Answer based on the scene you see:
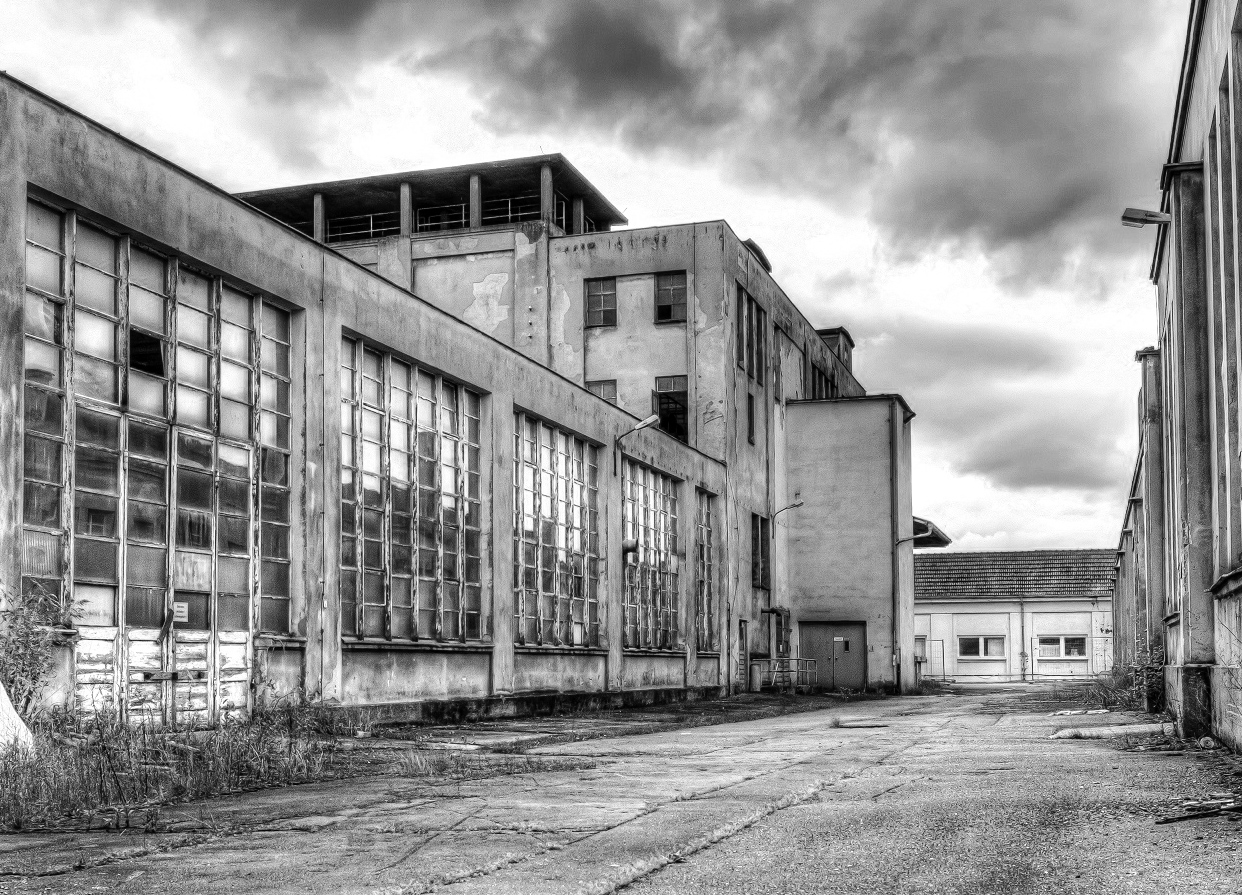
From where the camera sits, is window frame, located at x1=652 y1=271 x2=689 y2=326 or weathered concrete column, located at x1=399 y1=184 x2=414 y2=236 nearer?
window frame, located at x1=652 y1=271 x2=689 y2=326

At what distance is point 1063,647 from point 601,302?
Result: 33.9 metres

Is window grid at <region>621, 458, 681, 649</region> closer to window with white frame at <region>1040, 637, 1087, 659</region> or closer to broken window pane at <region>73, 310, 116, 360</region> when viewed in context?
broken window pane at <region>73, 310, 116, 360</region>

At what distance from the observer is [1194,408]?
48.1ft

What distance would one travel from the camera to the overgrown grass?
25.8 feet

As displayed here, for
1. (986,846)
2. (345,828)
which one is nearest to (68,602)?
(345,828)

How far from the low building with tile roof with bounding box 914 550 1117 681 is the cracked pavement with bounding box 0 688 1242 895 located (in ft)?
172

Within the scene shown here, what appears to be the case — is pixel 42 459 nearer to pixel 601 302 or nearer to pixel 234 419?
pixel 234 419

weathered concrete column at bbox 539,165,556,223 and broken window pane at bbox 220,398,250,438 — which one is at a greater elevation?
weathered concrete column at bbox 539,165,556,223

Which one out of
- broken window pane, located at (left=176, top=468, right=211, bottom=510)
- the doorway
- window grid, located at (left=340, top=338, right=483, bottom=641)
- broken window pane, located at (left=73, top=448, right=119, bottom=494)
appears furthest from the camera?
the doorway

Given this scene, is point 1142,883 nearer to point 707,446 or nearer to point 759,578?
point 707,446

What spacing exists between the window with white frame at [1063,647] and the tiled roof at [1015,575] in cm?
197

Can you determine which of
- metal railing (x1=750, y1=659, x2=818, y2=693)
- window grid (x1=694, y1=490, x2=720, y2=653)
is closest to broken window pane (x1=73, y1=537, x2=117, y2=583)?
window grid (x1=694, y1=490, x2=720, y2=653)

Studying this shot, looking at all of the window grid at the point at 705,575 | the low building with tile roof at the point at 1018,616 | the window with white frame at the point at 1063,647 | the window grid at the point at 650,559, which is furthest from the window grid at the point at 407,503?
the window with white frame at the point at 1063,647

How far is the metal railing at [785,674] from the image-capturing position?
3934 cm
